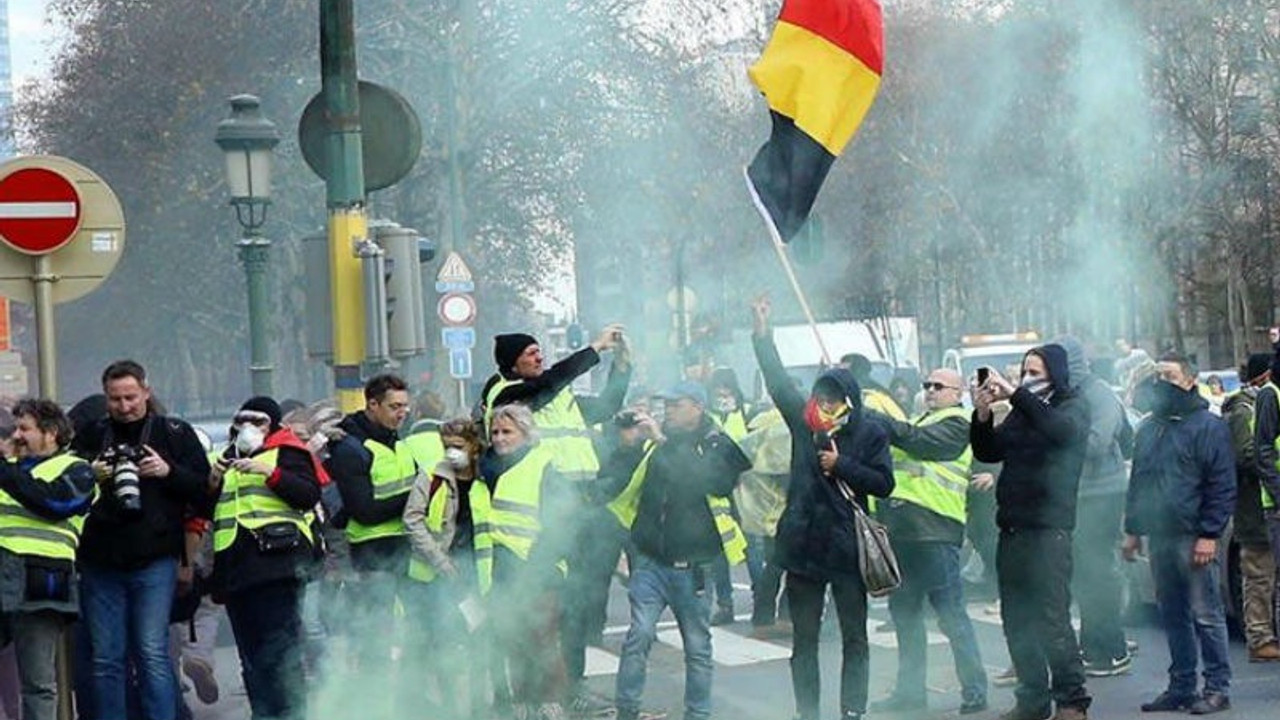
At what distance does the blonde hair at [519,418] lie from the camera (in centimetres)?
1019

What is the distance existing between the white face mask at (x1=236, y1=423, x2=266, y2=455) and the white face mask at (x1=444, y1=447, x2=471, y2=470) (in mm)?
1011

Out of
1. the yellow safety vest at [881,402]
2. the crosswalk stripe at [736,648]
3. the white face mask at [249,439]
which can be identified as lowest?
the crosswalk stripe at [736,648]

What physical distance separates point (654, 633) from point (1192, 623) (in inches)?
105

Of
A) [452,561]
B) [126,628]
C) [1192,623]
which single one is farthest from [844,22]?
[126,628]

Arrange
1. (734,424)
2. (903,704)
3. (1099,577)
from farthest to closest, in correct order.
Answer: (734,424) → (1099,577) → (903,704)

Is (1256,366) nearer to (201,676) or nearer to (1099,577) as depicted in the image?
(1099,577)

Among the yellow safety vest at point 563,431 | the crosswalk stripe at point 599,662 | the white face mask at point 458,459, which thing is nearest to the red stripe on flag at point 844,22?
the yellow safety vest at point 563,431

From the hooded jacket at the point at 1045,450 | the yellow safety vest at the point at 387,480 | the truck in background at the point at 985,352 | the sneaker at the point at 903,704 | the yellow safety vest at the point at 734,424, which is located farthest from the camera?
the truck in background at the point at 985,352

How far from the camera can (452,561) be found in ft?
35.0

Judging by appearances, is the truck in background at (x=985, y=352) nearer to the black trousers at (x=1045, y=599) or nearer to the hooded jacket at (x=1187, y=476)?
the hooded jacket at (x=1187, y=476)

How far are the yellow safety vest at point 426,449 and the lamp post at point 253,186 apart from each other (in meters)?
6.71

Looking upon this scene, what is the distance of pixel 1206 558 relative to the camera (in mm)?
10711

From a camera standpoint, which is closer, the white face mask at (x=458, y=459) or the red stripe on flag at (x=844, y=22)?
the white face mask at (x=458, y=459)

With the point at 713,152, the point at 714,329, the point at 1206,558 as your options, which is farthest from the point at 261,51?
the point at 1206,558
